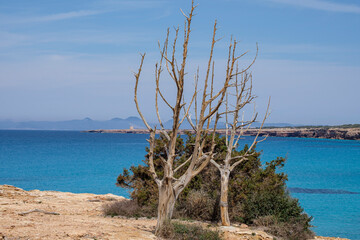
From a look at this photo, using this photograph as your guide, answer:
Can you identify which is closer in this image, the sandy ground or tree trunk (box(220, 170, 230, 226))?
the sandy ground

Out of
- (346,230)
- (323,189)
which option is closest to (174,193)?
(346,230)

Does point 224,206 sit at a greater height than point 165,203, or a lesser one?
lesser

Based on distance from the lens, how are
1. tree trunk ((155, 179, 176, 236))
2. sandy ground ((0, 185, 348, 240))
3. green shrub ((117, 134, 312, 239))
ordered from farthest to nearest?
green shrub ((117, 134, 312, 239)) → tree trunk ((155, 179, 176, 236)) → sandy ground ((0, 185, 348, 240))

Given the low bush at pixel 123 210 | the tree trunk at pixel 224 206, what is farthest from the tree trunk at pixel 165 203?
the low bush at pixel 123 210

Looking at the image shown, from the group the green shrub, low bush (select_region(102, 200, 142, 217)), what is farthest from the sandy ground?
the green shrub

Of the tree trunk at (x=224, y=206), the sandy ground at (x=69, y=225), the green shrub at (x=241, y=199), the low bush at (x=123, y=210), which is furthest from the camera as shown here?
the low bush at (x=123, y=210)

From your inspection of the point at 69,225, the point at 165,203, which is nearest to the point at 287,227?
the point at 165,203

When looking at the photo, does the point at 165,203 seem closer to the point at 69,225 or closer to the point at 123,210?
the point at 69,225

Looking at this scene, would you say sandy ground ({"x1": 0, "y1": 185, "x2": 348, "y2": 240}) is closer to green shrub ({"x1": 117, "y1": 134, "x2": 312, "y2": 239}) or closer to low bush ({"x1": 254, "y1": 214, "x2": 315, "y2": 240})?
low bush ({"x1": 254, "y1": 214, "x2": 315, "y2": 240})

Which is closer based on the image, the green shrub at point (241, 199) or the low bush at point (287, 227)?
the low bush at point (287, 227)

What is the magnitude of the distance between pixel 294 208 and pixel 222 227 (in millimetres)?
3221

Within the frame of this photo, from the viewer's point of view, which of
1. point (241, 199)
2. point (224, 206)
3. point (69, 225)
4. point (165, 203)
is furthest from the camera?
point (241, 199)

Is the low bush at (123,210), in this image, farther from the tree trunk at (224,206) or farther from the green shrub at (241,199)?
the tree trunk at (224,206)

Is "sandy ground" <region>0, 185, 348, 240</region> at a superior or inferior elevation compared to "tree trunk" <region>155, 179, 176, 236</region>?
inferior
